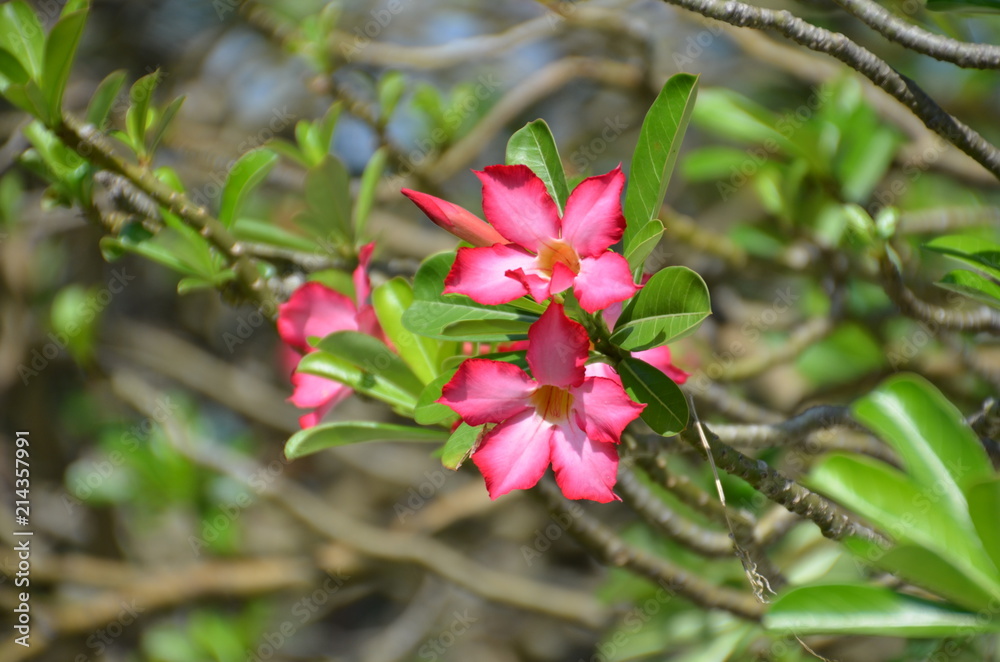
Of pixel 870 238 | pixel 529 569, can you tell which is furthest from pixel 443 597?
pixel 870 238

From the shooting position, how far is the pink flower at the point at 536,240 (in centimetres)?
57

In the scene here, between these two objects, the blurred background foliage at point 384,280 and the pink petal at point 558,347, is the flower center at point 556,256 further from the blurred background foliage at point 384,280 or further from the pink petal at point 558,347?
the blurred background foliage at point 384,280

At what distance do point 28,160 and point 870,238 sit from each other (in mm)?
1124

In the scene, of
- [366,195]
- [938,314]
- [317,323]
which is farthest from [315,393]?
[938,314]

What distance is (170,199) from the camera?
85 cm

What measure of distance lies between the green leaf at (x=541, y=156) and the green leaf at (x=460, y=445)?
0.22m

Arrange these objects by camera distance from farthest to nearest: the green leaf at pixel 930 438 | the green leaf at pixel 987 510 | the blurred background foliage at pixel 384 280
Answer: the blurred background foliage at pixel 384 280
the green leaf at pixel 930 438
the green leaf at pixel 987 510

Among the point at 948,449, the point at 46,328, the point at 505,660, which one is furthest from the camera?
the point at 505,660

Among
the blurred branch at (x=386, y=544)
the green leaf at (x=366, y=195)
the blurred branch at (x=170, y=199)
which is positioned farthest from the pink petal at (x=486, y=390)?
the blurred branch at (x=386, y=544)

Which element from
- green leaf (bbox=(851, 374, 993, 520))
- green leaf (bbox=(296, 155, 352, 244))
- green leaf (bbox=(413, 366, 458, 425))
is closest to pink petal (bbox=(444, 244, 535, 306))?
green leaf (bbox=(413, 366, 458, 425))

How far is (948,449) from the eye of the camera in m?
A: 0.60

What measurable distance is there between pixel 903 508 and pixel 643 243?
287 mm

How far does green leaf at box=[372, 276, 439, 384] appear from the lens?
2.56 feet

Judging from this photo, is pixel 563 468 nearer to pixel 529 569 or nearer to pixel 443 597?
pixel 443 597
